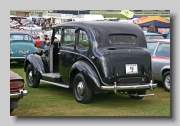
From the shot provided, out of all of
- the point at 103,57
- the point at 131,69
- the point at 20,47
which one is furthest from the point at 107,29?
the point at 20,47

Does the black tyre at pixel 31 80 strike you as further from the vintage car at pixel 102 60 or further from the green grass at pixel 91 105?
the vintage car at pixel 102 60

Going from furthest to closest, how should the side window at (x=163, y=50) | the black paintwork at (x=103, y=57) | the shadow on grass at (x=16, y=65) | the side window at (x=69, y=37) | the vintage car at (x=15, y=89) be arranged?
the shadow on grass at (x=16, y=65) → the side window at (x=163, y=50) → the side window at (x=69, y=37) → the black paintwork at (x=103, y=57) → the vintage car at (x=15, y=89)

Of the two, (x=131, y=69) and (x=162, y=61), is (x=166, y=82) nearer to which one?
(x=162, y=61)

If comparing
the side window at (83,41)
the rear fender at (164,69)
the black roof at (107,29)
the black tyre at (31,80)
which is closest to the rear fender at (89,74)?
the side window at (83,41)

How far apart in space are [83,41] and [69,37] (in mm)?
673

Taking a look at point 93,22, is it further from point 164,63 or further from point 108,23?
point 164,63

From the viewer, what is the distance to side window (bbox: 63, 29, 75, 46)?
8.79 m

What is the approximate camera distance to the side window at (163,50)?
970 centimetres

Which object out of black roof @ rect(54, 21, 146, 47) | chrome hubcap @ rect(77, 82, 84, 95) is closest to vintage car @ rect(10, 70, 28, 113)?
chrome hubcap @ rect(77, 82, 84, 95)

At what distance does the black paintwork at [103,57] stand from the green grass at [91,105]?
1.60 feet

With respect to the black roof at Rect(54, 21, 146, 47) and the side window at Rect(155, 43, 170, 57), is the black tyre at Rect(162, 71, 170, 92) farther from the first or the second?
the black roof at Rect(54, 21, 146, 47)

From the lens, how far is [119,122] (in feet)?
22.3

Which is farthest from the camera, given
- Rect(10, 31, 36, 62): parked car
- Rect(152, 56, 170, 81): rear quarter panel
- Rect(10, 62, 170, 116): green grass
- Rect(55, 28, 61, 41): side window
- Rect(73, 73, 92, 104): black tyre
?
Rect(10, 31, 36, 62): parked car

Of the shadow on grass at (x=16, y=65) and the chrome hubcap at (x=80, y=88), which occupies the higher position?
the shadow on grass at (x=16, y=65)
